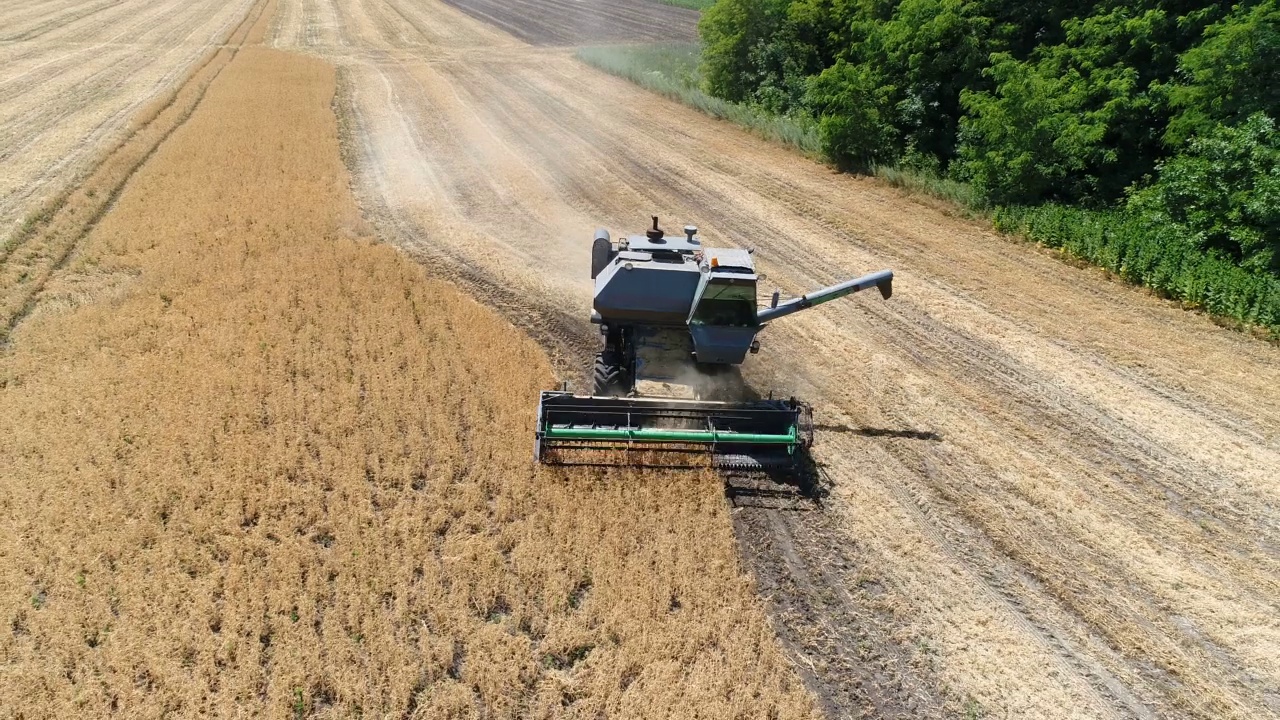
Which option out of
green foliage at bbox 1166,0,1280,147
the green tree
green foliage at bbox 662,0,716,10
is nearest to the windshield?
green foliage at bbox 1166,0,1280,147

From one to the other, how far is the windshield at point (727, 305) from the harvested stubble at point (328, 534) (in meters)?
2.02

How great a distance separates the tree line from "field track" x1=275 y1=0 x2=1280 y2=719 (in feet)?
4.97

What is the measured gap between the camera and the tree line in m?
14.4

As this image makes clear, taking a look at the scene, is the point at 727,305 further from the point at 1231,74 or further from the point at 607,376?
the point at 1231,74

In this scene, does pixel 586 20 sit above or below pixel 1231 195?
above

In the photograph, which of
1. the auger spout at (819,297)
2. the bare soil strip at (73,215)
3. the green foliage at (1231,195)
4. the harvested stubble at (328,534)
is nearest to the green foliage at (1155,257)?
the green foliage at (1231,195)

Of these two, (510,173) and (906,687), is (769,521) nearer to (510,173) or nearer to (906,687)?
(906,687)

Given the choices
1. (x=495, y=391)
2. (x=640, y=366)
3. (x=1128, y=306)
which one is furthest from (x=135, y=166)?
(x=1128, y=306)

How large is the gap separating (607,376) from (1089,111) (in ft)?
45.7

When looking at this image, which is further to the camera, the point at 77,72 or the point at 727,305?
the point at 77,72

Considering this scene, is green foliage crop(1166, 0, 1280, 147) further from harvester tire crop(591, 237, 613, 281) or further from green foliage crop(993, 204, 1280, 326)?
harvester tire crop(591, 237, 613, 281)

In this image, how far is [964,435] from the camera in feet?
34.8

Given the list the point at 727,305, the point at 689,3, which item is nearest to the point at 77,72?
the point at 727,305

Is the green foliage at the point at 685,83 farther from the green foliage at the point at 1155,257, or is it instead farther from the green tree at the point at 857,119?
the green foliage at the point at 1155,257
